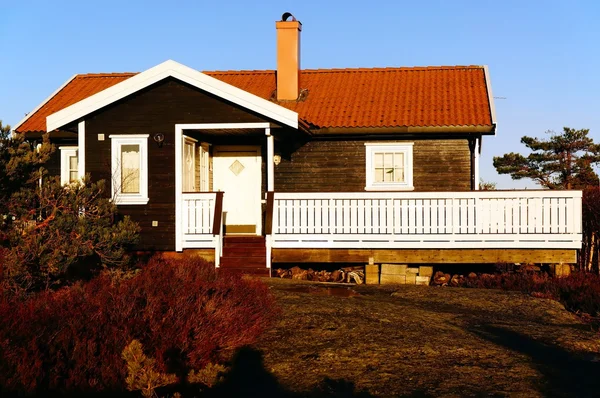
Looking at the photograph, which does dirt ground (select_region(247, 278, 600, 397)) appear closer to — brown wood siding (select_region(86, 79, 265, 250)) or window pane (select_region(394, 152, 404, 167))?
brown wood siding (select_region(86, 79, 265, 250))

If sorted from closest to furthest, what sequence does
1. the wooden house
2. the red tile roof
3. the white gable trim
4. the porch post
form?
the wooden house < the white gable trim < the porch post < the red tile roof

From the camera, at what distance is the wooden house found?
15.4 meters

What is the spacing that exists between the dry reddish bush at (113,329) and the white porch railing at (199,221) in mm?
4915

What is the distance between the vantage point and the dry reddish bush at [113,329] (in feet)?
24.3

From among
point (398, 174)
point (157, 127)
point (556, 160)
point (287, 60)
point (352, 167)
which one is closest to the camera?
point (157, 127)

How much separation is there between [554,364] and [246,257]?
8.41 meters

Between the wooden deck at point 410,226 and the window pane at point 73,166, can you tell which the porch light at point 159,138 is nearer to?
the wooden deck at point 410,226

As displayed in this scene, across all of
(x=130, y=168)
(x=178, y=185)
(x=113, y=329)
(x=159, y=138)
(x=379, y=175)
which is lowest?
(x=113, y=329)

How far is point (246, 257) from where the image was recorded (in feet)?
52.0

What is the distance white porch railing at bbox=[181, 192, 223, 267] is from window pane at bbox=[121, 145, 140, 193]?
112cm

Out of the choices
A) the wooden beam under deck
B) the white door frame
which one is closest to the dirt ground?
the wooden beam under deck

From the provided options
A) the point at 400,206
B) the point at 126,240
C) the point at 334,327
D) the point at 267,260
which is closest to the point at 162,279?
the point at 126,240

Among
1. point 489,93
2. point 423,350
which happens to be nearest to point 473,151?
point 489,93

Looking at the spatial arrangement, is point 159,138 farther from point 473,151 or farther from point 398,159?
point 473,151
